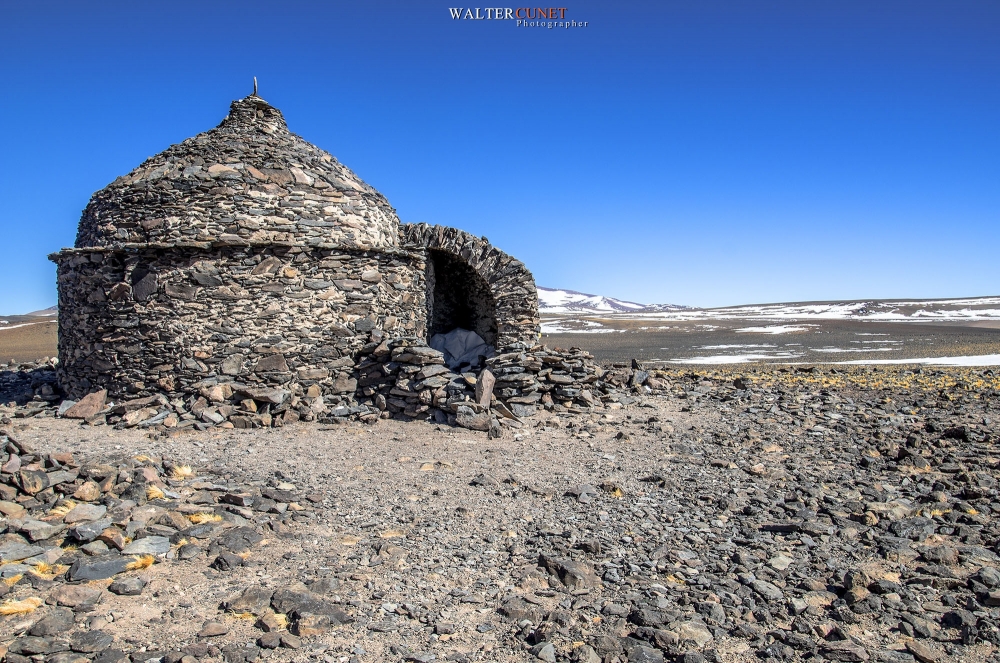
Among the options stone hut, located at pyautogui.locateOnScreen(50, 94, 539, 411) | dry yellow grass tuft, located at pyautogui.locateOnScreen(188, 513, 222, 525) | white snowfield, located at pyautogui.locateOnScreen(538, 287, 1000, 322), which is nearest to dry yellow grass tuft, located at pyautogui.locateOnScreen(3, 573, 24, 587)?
dry yellow grass tuft, located at pyautogui.locateOnScreen(188, 513, 222, 525)

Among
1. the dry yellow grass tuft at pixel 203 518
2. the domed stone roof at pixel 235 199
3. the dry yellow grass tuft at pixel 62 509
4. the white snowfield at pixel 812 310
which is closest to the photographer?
the dry yellow grass tuft at pixel 62 509

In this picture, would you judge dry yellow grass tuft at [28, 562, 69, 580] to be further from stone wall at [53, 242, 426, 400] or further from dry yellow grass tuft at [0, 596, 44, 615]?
stone wall at [53, 242, 426, 400]

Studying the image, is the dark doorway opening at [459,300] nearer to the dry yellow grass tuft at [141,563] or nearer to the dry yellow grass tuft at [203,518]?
the dry yellow grass tuft at [203,518]

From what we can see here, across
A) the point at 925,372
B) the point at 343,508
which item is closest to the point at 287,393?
the point at 343,508

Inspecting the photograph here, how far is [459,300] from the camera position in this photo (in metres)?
15.6

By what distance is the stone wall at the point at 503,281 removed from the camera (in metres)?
13.2

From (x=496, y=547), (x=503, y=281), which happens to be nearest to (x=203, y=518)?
(x=496, y=547)

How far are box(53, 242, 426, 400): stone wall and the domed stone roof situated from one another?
1.04ft

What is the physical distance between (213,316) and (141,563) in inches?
249

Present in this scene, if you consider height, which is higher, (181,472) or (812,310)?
(812,310)

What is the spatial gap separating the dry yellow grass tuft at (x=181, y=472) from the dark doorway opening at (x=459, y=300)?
731cm

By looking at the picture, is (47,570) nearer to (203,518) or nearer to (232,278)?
(203,518)

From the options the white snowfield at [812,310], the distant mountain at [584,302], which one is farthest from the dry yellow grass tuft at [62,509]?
the distant mountain at [584,302]

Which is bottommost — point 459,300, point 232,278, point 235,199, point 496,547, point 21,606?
point 496,547
